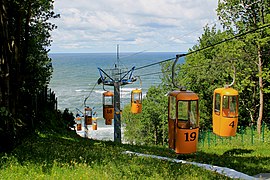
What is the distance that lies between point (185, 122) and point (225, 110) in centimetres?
317

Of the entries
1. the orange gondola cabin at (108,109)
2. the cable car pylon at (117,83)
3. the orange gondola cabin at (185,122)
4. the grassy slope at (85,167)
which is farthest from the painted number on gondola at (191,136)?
the orange gondola cabin at (108,109)

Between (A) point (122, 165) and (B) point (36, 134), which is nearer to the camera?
(A) point (122, 165)

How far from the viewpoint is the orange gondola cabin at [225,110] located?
12312mm

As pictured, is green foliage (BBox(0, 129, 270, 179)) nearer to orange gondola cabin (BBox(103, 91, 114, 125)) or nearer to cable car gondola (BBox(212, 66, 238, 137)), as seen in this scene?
cable car gondola (BBox(212, 66, 238, 137))

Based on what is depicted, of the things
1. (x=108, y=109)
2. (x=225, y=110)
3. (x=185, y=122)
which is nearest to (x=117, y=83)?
(x=108, y=109)

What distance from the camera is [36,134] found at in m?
15.8

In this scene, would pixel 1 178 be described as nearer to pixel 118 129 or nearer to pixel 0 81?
pixel 0 81

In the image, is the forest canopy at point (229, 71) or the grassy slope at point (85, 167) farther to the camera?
the forest canopy at point (229, 71)

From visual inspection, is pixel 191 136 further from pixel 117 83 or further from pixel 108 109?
pixel 108 109

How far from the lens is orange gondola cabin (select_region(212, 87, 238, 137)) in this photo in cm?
1231

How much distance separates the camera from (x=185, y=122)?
9.90 meters

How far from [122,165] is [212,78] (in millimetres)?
27437

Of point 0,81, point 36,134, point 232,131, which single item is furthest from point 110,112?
point 0,81

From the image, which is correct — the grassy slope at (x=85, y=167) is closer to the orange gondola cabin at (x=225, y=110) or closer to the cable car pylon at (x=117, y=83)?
the orange gondola cabin at (x=225, y=110)
